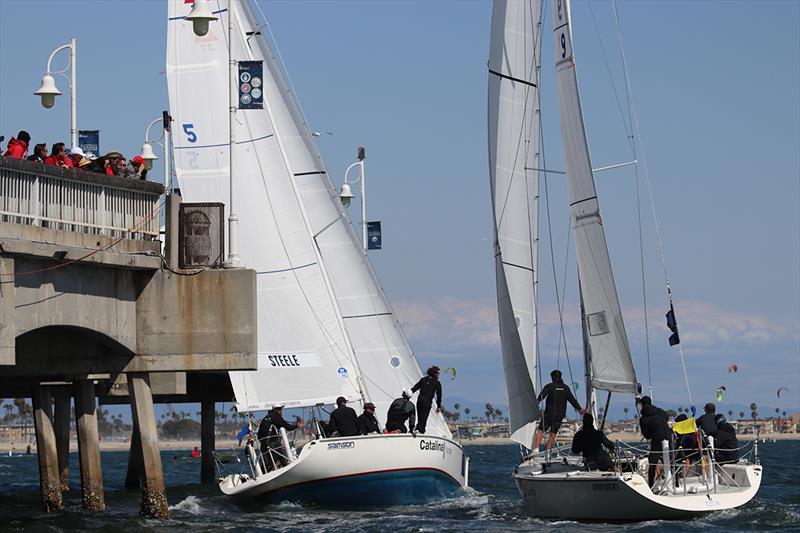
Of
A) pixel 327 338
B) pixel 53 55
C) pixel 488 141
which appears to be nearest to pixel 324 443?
pixel 327 338

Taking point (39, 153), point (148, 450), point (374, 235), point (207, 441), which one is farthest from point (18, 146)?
point (207, 441)

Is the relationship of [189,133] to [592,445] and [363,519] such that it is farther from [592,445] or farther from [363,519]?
[592,445]

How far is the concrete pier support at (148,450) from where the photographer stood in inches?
1149

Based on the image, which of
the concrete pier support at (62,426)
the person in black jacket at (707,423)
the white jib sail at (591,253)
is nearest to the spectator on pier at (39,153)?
the white jib sail at (591,253)

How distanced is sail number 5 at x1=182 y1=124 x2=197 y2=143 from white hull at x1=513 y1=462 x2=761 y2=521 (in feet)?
46.7

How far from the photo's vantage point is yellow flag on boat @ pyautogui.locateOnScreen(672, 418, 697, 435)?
98.4 ft

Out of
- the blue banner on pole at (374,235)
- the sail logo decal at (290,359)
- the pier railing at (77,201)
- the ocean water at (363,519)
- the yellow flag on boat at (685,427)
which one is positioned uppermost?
the blue banner on pole at (374,235)

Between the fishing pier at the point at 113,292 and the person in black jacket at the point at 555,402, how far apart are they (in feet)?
23.5

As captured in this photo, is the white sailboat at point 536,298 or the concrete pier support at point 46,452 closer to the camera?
the white sailboat at point 536,298

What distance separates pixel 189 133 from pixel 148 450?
42.4 ft

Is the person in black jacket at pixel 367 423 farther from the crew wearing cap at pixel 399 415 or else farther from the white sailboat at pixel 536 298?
the white sailboat at pixel 536 298

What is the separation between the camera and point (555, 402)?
107ft

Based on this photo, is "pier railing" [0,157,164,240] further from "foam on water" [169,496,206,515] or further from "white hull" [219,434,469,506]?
"foam on water" [169,496,206,515]

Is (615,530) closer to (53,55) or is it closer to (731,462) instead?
(731,462)
